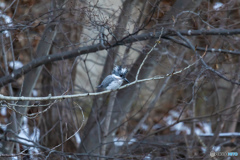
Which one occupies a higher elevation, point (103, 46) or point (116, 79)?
point (103, 46)

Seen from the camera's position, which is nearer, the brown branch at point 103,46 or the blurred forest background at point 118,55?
the blurred forest background at point 118,55

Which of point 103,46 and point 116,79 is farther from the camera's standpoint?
point 116,79

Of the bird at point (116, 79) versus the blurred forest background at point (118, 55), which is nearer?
the blurred forest background at point (118, 55)

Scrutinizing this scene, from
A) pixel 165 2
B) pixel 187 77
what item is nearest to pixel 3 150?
pixel 187 77

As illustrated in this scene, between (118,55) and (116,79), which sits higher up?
(118,55)

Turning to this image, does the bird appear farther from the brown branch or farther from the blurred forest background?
the brown branch

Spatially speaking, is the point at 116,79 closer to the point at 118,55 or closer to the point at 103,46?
the point at 118,55

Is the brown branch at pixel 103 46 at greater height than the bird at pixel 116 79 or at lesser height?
greater

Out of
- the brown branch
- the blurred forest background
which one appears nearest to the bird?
the blurred forest background

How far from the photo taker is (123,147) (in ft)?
15.0

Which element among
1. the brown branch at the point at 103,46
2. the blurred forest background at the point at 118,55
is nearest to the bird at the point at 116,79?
the blurred forest background at the point at 118,55

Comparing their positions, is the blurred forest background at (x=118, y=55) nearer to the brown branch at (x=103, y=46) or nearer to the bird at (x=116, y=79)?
the brown branch at (x=103, y=46)

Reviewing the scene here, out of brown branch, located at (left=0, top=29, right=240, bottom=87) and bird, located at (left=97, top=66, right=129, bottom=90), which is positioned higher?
brown branch, located at (left=0, top=29, right=240, bottom=87)

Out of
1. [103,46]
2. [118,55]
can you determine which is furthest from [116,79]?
[103,46]
